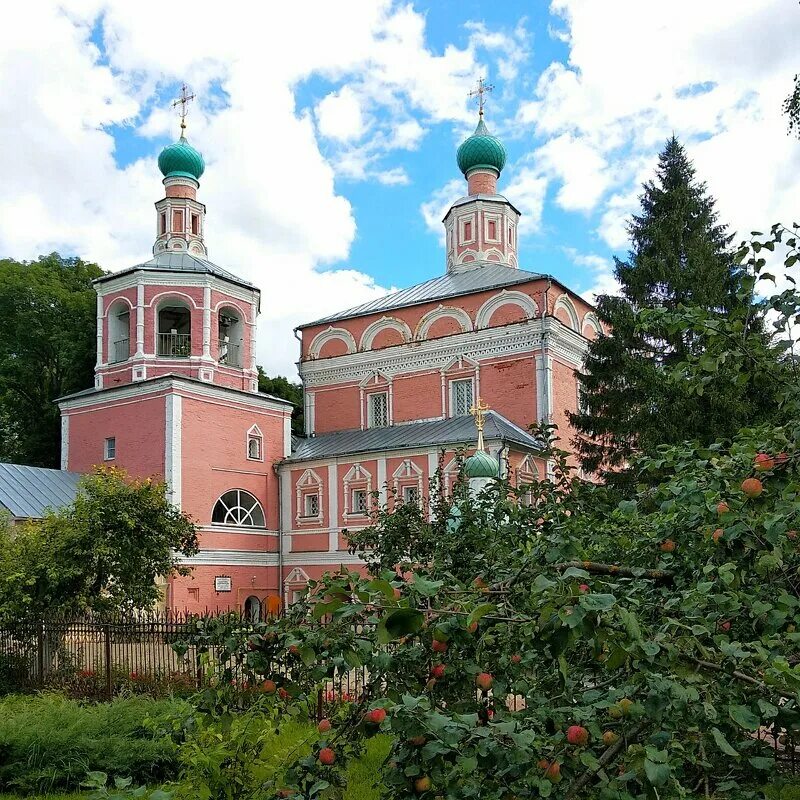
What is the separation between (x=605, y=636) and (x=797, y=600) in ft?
2.68

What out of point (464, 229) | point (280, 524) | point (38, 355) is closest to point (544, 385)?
point (464, 229)

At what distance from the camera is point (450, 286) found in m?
23.5

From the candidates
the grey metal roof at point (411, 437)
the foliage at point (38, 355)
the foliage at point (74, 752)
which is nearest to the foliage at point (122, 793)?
the foliage at point (74, 752)

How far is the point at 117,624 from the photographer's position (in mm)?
10273

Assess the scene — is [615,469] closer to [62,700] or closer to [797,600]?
[62,700]

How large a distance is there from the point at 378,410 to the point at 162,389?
20.8 feet

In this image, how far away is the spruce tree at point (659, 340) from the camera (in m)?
13.7

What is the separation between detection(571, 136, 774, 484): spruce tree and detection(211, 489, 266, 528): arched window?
8619mm

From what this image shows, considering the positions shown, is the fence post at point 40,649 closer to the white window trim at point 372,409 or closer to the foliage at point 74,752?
the foliage at point 74,752

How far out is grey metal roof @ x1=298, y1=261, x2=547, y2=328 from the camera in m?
22.0

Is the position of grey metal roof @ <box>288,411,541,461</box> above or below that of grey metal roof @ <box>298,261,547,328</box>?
below

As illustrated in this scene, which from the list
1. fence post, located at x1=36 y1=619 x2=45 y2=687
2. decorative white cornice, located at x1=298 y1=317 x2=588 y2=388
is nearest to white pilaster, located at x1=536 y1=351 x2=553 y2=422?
decorative white cornice, located at x1=298 y1=317 x2=588 y2=388

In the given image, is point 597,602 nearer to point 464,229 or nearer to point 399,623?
point 399,623

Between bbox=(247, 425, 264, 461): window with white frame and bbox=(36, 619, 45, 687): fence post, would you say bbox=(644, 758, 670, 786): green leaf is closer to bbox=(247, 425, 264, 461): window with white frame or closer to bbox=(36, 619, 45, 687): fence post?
bbox=(36, 619, 45, 687): fence post
